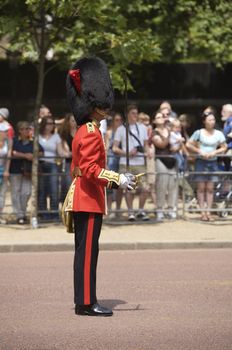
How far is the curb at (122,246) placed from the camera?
1409cm

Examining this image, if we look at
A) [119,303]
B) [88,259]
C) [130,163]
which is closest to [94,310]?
[88,259]

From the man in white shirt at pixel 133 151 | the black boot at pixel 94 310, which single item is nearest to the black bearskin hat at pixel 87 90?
the black boot at pixel 94 310

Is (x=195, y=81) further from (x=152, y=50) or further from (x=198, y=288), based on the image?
(x=198, y=288)

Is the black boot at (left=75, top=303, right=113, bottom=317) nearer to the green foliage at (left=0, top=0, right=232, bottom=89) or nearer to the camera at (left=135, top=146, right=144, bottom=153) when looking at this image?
the green foliage at (left=0, top=0, right=232, bottom=89)

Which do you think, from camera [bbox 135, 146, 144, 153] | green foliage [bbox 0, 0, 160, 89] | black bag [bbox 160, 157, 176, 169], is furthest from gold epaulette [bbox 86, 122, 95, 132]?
black bag [bbox 160, 157, 176, 169]

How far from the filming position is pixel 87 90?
9.21m

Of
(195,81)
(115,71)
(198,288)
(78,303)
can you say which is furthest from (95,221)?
(195,81)

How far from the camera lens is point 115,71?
52.4 ft

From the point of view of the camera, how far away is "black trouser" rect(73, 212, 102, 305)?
912 centimetres

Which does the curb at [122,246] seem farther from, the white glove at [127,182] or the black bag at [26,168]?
the white glove at [127,182]

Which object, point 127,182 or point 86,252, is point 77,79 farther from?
point 86,252

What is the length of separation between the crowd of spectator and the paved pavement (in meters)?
0.36

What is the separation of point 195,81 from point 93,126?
48.4 ft

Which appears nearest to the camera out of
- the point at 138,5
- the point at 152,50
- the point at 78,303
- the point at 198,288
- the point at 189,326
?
the point at 189,326
